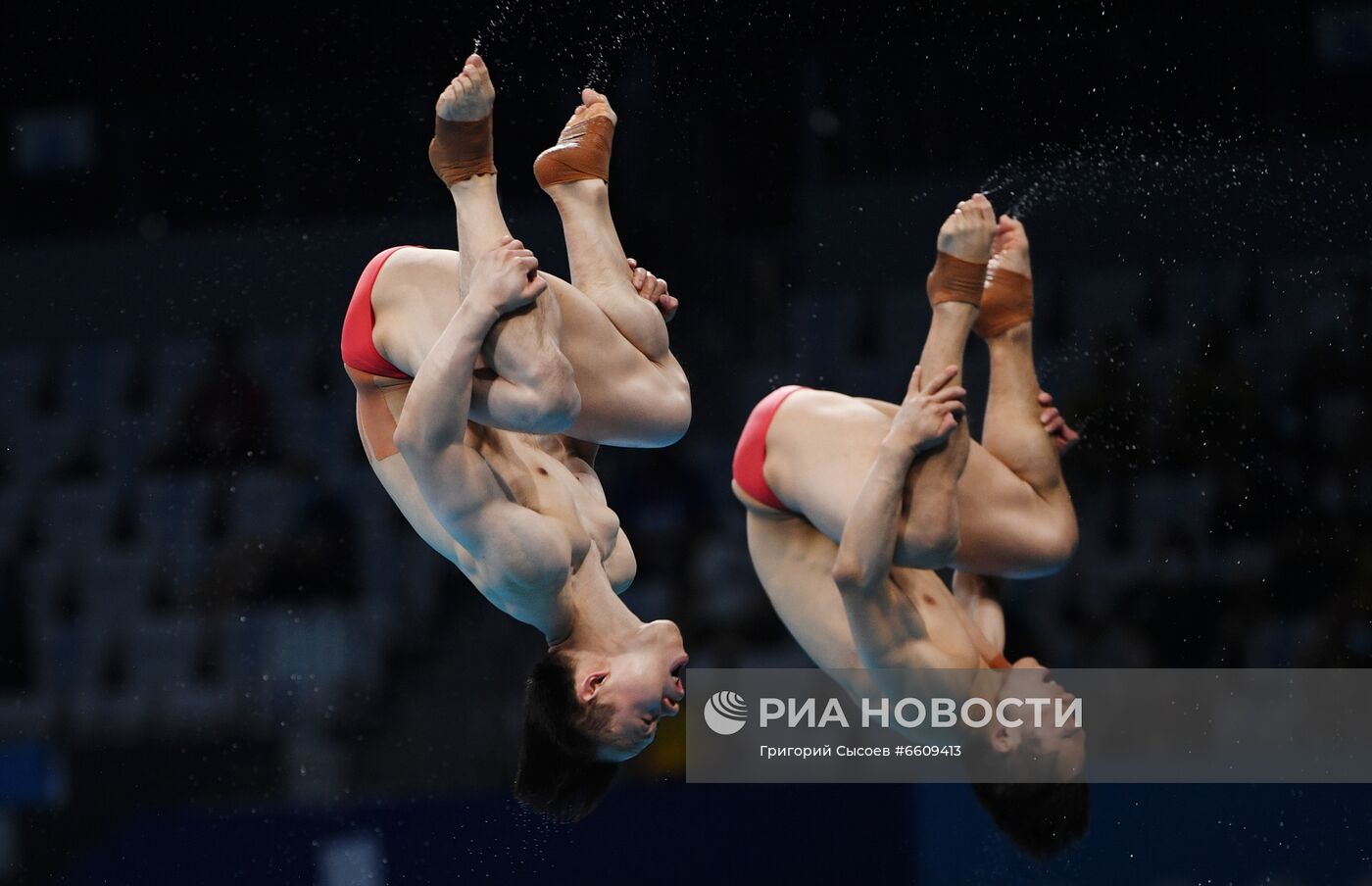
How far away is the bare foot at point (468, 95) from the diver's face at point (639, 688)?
3.01 feet

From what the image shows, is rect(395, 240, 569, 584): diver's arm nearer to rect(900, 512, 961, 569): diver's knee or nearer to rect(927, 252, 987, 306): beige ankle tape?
rect(900, 512, 961, 569): diver's knee

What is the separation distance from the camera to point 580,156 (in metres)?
3.23

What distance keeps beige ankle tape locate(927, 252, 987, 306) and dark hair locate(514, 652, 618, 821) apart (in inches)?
41.8

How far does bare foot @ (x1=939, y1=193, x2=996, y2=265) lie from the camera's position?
3459mm

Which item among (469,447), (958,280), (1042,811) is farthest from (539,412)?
(1042,811)

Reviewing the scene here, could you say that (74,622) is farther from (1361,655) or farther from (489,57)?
(1361,655)

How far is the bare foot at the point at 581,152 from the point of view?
323cm

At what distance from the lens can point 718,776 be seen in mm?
4434

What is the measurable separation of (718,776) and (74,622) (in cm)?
216

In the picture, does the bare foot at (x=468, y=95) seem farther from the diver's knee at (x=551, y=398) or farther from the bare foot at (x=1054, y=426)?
the bare foot at (x=1054, y=426)

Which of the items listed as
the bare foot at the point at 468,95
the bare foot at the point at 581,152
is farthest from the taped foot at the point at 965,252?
the bare foot at the point at 468,95

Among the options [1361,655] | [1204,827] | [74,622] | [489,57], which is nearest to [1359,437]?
[1361,655]

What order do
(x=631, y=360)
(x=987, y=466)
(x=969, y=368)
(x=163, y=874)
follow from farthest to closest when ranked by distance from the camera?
1. (x=969, y=368)
2. (x=163, y=874)
3. (x=987, y=466)
4. (x=631, y=360)

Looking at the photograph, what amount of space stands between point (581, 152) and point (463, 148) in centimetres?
38
